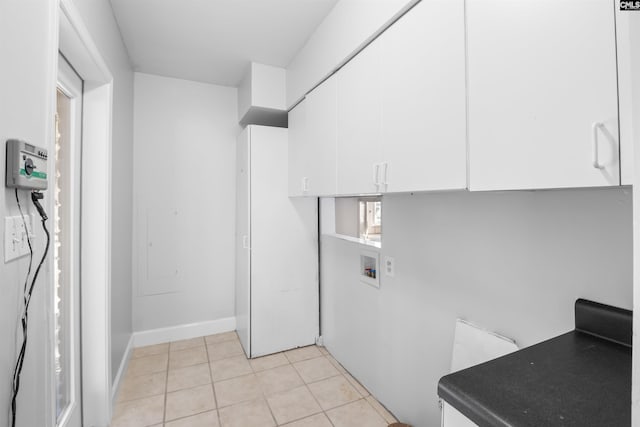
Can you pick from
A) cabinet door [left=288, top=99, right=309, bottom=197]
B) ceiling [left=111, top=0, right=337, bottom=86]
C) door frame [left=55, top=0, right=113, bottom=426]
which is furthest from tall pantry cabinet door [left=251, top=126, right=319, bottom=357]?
door frame [left=55, top=0, right=113, bottom=426]

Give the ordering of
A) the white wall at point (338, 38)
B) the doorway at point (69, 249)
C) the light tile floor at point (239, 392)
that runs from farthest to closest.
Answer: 1. the light tile floor at point (239, 392)
2. the doorway at point (69, 249)
3. the white wall at point (338, 38)

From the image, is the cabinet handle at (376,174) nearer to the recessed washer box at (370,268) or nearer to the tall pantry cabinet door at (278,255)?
the recessed washer box at (370,268)

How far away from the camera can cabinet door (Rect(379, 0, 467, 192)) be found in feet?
3.67

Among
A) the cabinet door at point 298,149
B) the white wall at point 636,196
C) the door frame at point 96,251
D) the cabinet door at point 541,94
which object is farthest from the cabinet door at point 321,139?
the white wall at point 636,196

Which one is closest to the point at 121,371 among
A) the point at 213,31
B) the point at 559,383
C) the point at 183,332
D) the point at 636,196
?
the point at 183,332

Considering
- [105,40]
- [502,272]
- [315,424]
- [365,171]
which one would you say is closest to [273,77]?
[105,40]

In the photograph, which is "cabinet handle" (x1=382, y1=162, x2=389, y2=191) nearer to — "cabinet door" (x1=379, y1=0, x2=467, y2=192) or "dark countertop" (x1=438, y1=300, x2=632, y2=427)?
"cabinet door" (x1=379, y1=0, x2=467, y2=192)

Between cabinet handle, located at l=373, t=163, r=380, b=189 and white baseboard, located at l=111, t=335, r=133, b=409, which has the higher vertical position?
cabinet handle, located at l=373, t=163, r=380, b=189

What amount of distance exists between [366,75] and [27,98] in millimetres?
1380

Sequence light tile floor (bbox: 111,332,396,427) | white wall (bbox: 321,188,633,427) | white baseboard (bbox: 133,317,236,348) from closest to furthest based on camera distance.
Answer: white wall (bbox: 321,188,633,427) → light tile floor (bbox: 111,332,396,427) → white baseboard (bbox: 133,317,236,348)

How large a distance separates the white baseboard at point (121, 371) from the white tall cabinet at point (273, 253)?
0.94 m

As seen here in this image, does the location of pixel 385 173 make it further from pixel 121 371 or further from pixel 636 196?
pixel 121 371

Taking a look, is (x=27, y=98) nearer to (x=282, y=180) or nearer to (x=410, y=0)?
(x=410, y=0)

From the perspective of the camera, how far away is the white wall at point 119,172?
1.86 metres
